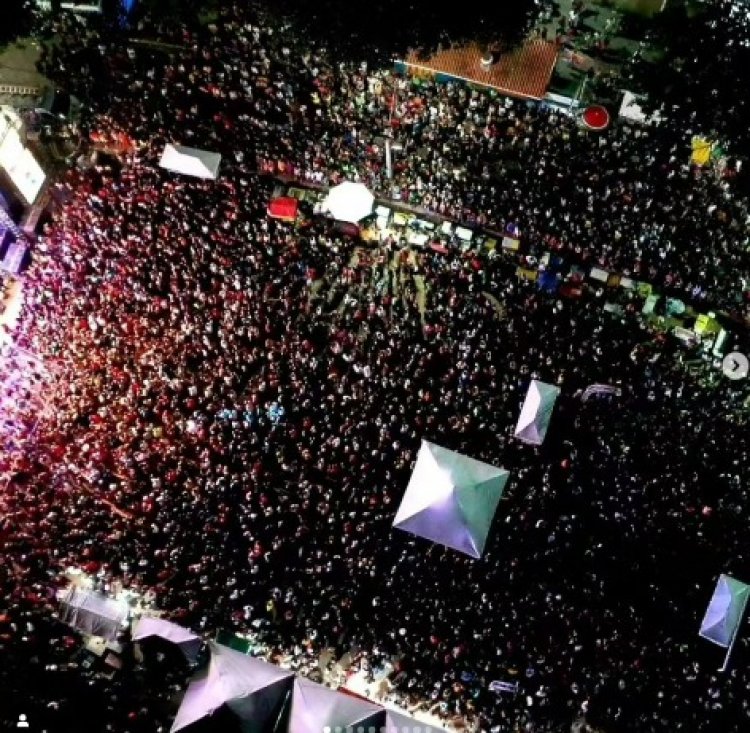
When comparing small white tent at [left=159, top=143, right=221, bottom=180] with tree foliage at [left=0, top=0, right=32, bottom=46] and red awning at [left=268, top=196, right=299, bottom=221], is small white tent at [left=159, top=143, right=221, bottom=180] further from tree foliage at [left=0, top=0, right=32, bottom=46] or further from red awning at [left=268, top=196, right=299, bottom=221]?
tree foliage at [left=0, top=0, right=32, bottom=46]

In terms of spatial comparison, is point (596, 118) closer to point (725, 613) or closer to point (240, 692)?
point (725, 613)

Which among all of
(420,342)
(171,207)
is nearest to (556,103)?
(420,342)

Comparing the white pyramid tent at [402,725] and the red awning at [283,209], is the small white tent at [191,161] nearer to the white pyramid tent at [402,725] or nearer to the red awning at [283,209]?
the red awning at [283,209]

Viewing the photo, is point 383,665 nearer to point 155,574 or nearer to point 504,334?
point 155,574

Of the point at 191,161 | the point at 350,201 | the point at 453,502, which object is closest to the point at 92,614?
the point at 453,502

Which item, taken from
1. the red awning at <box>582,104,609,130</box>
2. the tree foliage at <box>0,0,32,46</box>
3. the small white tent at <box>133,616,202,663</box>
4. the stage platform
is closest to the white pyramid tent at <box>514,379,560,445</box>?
the red awning at <box>582,104,609,130</box>
